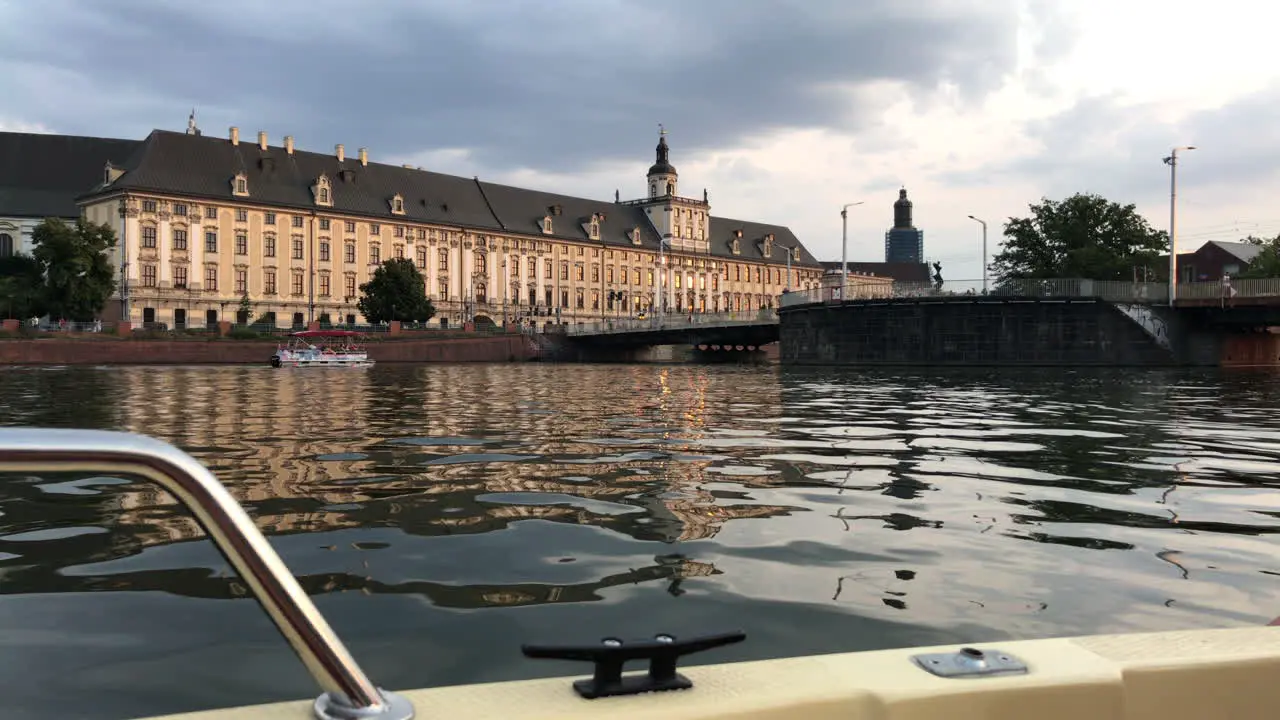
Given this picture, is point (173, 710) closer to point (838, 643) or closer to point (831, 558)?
point (838, 643)

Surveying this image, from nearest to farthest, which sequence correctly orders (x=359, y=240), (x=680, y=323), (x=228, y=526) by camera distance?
(x=228, y=526)
(x=680, y=323)
(x=359, y=240)

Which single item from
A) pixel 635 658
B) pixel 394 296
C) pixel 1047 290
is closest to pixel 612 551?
pixel 635 658

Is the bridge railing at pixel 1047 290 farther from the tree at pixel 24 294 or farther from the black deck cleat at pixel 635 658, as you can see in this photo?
the tree at pixel 24 294

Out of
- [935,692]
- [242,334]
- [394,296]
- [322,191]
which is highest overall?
[322,191]

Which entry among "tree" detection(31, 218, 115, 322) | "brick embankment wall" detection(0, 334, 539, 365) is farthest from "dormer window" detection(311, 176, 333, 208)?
"brick embankment wall" detection(0, 334, 539, 365)

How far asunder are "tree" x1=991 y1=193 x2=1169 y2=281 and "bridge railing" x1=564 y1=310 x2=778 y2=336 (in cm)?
2029

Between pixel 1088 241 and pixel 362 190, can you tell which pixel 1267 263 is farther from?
pixel 362 190

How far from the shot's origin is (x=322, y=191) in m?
94.1

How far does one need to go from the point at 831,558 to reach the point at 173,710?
4.10 m

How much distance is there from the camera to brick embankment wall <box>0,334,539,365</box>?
5772 cm

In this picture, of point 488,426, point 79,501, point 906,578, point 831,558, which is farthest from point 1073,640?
point 488,426

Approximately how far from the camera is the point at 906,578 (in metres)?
5.96

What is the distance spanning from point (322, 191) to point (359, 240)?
5.88 metres

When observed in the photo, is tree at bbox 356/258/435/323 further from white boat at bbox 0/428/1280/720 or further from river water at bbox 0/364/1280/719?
white boat at bbox 0/428/1280/720
